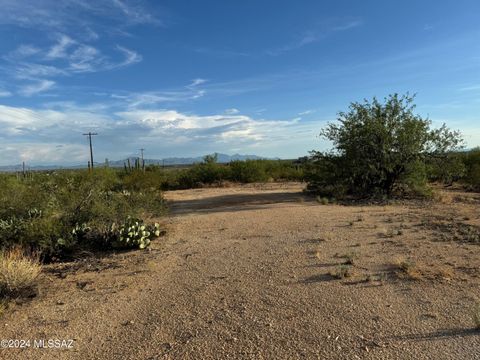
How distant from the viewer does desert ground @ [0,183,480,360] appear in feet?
14.7

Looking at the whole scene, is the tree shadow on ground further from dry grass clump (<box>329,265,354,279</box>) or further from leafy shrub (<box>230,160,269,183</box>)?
leafy shrub (<box>230,160,269,183</box>)

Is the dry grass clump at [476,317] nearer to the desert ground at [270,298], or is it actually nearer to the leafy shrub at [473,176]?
the desert ground at [270,298]

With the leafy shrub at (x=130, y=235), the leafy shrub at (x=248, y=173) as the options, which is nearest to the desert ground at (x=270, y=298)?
the leafy shrub at (x=130, y=235)

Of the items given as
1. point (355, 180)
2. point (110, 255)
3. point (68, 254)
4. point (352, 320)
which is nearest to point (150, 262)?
point (110, 255)

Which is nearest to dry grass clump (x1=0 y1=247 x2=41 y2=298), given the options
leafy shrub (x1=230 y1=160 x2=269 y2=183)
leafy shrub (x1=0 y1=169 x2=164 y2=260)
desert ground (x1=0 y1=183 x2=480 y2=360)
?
desert ground (x1=0 y1=183 x2=480 y2=360)

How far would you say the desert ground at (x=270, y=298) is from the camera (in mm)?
4473

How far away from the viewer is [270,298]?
19.1 feet

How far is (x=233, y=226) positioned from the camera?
37.3 ft

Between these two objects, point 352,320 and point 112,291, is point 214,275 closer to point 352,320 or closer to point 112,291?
point 112,291

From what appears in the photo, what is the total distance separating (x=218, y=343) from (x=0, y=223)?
6.87 metres

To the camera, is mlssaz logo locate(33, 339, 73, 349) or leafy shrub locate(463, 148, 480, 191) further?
leafy shrub locate(463, 148, 480, 191)

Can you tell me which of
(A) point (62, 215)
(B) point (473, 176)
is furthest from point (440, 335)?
(B) point (473, 176)

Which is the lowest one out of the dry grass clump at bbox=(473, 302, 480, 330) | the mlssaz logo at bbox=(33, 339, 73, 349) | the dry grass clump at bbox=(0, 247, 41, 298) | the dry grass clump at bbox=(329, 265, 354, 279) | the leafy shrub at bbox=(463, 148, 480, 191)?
the mlssaz logo at bbox=(33, 339, 73, 349)

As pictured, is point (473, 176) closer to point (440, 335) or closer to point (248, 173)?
point (248, 173)
